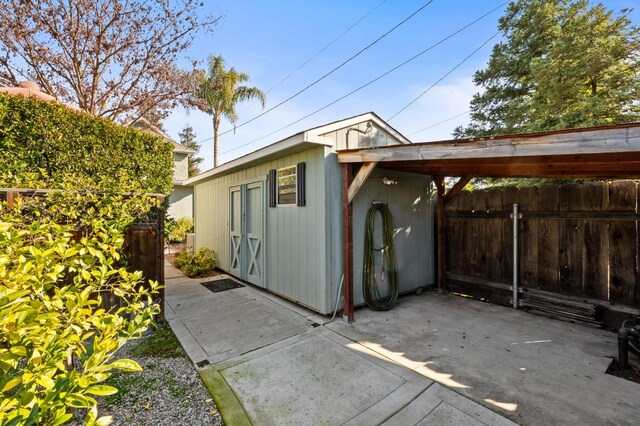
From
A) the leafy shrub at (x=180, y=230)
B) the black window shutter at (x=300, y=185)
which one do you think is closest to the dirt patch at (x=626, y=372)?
the black window shutter at (x=300, y=185)

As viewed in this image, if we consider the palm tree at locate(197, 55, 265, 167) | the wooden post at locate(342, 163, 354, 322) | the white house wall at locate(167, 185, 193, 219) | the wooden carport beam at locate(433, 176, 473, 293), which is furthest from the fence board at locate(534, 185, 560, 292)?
the white house wall at locate(167, 185, 193, 219)

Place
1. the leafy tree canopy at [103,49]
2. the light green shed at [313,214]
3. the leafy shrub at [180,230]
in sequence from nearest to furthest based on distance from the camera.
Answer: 1. the light green shed at [313,214]
2. the leafy tree canopy at [103,49]
3. the leafy shrub at [180,230]

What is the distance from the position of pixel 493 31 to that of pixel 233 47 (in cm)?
860

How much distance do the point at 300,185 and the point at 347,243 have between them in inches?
45.6

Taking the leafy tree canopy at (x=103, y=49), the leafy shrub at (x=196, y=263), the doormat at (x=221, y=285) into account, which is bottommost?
the doormat at (x=221, y=285)

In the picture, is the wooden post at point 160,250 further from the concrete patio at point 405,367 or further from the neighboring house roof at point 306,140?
the neighboring house roof at point 306,140

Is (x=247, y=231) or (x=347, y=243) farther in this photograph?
(x=247, y=231)

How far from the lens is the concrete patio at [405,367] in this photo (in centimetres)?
212

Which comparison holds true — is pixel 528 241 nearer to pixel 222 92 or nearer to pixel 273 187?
pixel 273 187

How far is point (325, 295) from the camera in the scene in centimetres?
394

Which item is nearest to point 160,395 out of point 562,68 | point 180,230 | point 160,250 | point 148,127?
point 160,250

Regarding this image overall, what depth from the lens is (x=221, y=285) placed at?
593 centimetres

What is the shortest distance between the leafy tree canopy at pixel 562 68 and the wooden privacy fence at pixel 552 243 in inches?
210

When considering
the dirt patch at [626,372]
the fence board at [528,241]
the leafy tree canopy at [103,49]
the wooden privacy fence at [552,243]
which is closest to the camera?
the dirt patch at [626,372]
